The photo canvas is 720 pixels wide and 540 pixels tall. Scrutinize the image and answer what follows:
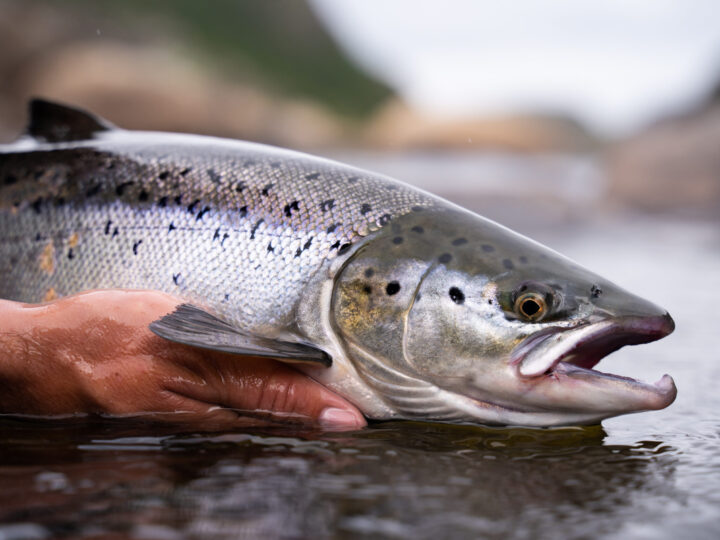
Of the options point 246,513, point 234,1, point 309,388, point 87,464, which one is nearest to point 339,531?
point 246,513

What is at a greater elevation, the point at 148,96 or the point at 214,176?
the point at 148,96

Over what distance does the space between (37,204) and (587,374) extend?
2098mm

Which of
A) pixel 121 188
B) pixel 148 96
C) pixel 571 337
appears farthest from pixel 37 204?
pixel 148 96

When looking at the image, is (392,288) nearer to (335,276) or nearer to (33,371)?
(335,276)

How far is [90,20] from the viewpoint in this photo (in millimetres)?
44812

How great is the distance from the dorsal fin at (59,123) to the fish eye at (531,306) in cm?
190

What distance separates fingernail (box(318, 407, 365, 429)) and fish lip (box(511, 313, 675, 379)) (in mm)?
516

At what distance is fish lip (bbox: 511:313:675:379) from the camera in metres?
2.29

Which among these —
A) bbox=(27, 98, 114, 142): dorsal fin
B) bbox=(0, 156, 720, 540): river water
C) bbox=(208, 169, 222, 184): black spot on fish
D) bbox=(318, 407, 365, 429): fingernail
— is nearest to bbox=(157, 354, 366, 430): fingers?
bbox=(318, 407, 365, 429): fingernail

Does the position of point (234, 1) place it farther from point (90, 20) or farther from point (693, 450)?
point (693, 450)

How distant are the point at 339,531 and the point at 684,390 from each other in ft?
6.37

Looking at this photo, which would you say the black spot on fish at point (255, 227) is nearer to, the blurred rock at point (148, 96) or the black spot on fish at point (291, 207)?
the black spot on fish at point (291, 207)

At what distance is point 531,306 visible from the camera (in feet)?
7.72

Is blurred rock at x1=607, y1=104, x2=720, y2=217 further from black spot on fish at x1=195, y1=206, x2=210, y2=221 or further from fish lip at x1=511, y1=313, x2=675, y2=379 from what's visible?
black spot on fish at x1=195, y1=206, x2=210, y2=221
